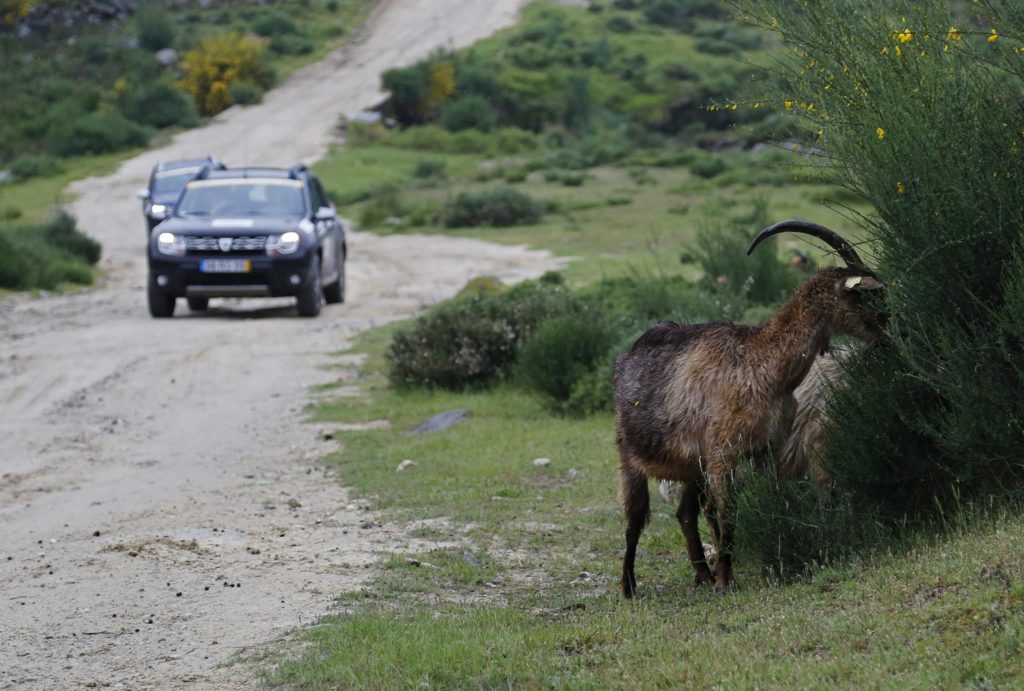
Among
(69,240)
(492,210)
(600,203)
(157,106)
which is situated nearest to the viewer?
(69,240)

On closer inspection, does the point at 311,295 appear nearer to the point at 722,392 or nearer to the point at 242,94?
the point at 722,392

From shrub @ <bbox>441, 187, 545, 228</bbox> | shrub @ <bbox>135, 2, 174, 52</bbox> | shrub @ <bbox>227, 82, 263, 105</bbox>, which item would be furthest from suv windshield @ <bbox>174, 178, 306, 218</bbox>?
shrub @ <bbox>135, 2, 174, 52</bbox>

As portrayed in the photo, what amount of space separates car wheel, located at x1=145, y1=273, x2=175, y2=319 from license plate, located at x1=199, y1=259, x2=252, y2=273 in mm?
820

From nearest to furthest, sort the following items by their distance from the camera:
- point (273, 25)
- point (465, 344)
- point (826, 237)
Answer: point (826, 237) → point (465, 344) → point (273, 25)

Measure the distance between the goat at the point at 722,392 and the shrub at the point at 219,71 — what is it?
5621cm

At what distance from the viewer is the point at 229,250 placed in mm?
20438

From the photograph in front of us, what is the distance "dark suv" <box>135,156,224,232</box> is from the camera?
25.8 meters

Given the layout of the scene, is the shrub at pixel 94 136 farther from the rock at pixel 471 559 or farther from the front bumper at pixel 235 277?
the rock at pixel 471 559

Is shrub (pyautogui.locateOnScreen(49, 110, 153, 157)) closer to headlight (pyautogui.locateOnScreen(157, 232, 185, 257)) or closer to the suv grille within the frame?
headlight (pyautogui.locateOnScreen(157, 232, 185, 257))

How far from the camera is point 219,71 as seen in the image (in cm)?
6350

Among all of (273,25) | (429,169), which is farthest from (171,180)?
(273,25)

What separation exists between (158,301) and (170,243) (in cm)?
98

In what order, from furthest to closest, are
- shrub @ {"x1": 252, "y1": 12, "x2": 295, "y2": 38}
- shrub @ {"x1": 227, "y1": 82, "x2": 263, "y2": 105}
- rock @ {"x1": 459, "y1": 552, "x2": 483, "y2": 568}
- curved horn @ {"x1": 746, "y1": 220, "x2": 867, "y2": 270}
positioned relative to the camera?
1. shrub @ {"x1": 252, "y1": 12, "x2": 295, "y2": 38}
2. shrub @ {"x1": 227, "y1": 82, "x2": 263, "y2": 105}
3. rock @ {"x1": 459, "y1": 552, "x2": 483, "y2": 568}
4. curved horn @ {"x1": 746, "y1": 220, "x2": 867, "y2": 270}

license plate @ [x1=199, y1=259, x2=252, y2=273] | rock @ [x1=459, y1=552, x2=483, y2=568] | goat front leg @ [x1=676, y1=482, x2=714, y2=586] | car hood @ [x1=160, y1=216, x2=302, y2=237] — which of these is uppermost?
car hood @ [x1=160, y1=216, x2=302, y2=237]
